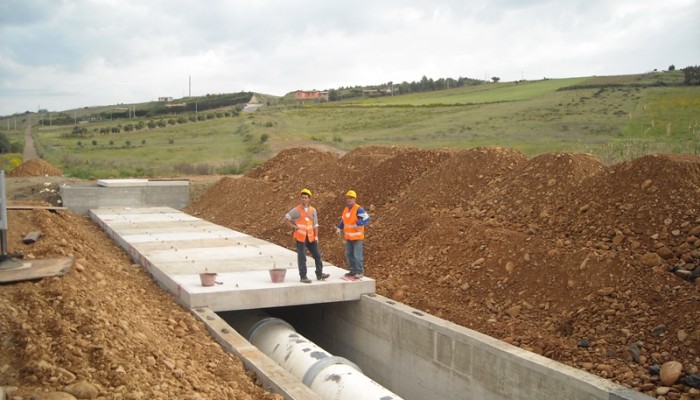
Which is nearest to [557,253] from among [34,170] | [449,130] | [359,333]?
[359,333]

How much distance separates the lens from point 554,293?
30.1ft

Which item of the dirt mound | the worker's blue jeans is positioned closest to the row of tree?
the dirt mound

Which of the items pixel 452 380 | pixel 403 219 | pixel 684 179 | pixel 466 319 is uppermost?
pixel 684 179

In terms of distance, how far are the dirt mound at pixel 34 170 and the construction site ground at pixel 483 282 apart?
1331 cm

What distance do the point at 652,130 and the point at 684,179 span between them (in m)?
19.7

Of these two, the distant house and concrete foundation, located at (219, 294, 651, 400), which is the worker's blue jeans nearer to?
concrete foundation, located at (219, 294, 651, 400)

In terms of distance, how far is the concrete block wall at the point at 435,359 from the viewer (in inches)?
278

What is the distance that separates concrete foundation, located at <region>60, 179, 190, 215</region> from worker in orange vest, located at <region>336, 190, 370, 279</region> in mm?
14661

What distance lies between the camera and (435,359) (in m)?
8.88

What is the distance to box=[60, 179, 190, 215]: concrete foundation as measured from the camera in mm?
22359

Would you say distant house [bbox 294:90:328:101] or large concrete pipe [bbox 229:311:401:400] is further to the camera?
distant house [bbox 294:90:328:101]

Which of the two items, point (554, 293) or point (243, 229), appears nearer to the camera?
point (554, 293)

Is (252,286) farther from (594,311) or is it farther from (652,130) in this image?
(652,130)

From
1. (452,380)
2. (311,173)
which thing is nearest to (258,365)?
(452,380)
